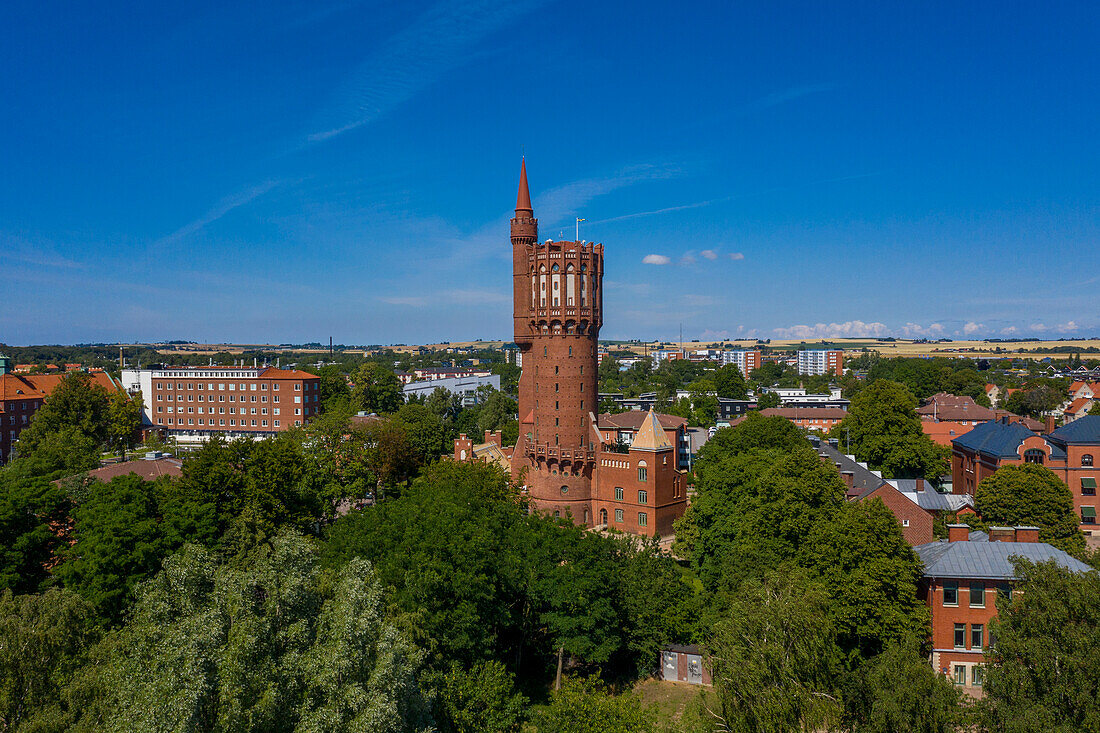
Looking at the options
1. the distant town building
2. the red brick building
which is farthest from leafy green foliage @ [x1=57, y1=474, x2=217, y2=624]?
the distant town building

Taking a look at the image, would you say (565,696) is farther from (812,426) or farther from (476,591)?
(812,426)

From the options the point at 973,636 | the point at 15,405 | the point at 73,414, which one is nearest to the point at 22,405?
the point at 15,405

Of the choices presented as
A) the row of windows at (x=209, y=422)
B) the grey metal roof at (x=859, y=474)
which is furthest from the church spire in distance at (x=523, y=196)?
the row of windows at (x=209, y=422)

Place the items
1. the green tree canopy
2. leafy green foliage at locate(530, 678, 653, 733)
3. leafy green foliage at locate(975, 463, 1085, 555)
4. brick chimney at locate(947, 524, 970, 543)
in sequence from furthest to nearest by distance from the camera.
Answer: the green tree canopy < leafy green foliage at locate(975, 463, 1085, 555) < brick chimney at locate(947, 524, 970, 543) < leafy green foliage at locate(530, 678, 653, 733)

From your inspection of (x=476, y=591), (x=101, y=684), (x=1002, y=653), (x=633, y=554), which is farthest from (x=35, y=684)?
(x=1002, y=653)

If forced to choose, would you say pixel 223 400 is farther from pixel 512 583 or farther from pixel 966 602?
pixel 966 602

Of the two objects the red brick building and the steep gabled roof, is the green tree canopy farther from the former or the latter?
the steep gabled roof
